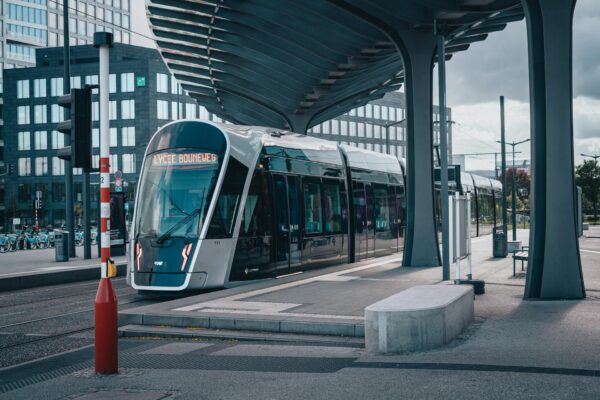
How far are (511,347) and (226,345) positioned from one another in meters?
3.44

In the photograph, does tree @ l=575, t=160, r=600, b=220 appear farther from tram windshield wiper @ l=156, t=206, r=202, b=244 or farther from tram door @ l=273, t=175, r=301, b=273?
tram windshield wiper @ l=156, t=206, r=202, b=244

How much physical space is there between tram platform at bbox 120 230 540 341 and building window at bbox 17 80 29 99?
82.1 metres

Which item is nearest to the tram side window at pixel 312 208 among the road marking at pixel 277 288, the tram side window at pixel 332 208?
the tram side window at pixel 332 208

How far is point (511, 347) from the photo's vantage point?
350 inches

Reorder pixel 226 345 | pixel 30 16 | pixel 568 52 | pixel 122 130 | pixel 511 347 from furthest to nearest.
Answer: pixel 30 16
pixel 122 130
pixel 568 52
pixel 226 345
pixel 511 347

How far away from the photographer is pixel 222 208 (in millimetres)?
14836

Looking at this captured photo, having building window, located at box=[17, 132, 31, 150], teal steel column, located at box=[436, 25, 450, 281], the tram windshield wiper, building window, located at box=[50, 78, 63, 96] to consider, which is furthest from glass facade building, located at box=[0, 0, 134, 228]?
the tram windshield wiper

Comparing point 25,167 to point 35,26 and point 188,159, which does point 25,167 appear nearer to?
point 35,26

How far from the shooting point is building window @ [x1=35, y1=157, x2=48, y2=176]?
91.4m

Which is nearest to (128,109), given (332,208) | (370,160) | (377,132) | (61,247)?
(377,132)

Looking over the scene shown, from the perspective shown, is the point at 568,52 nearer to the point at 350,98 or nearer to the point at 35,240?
the point at 350,98

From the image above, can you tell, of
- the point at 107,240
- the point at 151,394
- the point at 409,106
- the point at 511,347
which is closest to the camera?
the point at 151,394

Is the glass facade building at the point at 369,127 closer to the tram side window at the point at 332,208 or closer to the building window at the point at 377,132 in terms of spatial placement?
the building window at the point at 377,132

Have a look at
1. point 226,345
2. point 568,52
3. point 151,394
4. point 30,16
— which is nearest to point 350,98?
point 568,52
